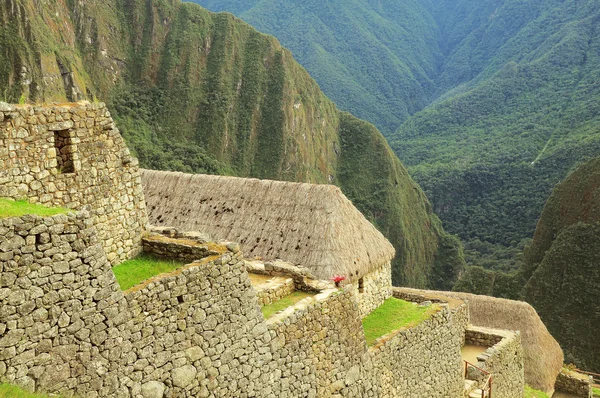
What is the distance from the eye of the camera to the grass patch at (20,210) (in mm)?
5055

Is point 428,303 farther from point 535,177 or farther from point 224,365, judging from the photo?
point 535,177

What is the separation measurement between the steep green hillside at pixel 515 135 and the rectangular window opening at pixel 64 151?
290 ft

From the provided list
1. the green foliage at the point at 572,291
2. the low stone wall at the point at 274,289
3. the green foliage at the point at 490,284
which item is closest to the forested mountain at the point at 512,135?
the green foliage at the point at 572,291

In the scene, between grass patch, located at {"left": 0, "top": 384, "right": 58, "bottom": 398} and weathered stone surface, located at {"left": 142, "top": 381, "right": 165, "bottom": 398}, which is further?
weathered stone surface, located at {"left": 142, "top": 381, "right": 165, "bottom": 398}

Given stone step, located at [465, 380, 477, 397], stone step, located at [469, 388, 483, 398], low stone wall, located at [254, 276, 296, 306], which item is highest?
low stone wall, located at [254, 276, 296, 306]

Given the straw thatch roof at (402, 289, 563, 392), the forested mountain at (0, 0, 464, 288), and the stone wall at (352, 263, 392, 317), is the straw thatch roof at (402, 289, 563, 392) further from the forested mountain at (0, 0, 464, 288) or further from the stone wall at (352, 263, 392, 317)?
the forested mountain at (0, 0, 464, 288)

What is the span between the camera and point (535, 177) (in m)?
102

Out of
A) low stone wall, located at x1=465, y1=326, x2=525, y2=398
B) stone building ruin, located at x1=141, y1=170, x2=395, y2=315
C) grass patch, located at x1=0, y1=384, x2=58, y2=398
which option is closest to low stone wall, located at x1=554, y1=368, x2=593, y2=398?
low stone wall, located at x1=465, y1=326, x2=525, y2=398

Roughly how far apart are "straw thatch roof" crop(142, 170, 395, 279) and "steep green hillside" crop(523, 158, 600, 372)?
27888 mm

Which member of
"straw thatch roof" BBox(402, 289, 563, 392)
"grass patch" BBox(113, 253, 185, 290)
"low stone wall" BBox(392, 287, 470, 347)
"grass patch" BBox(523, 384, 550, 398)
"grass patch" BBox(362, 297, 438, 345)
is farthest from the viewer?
"straw thatch roof" BBox(402, 289, 563, 392)

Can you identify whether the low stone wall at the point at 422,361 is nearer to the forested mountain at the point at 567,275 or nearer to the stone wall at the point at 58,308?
the stone wall at the point at 58,308

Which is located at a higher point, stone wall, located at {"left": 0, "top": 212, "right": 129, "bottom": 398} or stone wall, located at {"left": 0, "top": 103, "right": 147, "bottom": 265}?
stone wall, located at {"left": 0, "top": 103, "right": 147, "bottom": 265}

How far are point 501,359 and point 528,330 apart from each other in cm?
712

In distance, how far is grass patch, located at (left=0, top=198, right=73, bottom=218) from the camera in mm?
5055
